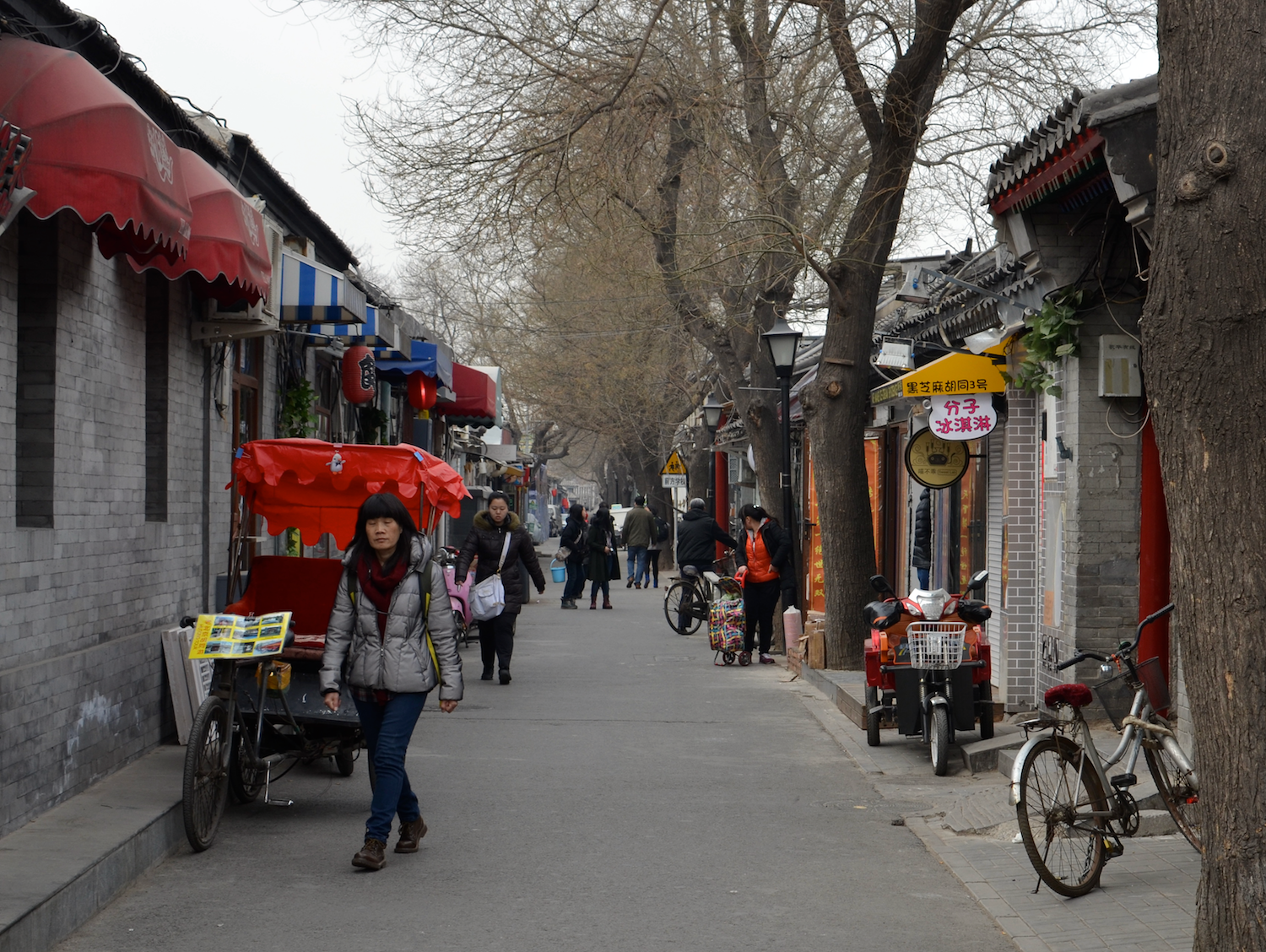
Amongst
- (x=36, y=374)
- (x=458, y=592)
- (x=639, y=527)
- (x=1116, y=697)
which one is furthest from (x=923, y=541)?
(x=639, y=527)

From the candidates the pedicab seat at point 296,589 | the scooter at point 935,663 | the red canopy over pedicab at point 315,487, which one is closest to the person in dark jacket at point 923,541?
the scooter at point 935,663

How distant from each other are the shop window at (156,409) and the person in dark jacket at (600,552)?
16570 millimetres

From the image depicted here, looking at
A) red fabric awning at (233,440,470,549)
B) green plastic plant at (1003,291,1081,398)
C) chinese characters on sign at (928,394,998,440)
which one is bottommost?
red fabric awning at (233,440,470,549)

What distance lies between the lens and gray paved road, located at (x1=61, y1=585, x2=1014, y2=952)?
5.86 m

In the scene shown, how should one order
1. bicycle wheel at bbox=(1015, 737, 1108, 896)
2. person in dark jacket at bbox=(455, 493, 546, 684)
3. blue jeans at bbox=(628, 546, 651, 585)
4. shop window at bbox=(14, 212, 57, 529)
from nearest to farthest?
bicycle wheel at bbox=(1015, 737, 1108, 896)
shop window at bbox=(14, 212, 57, 529)
person in dark jacket at bbox=(455, 493, 546, 684)
blue jeans at bbox=(628, 546, 651, 585)

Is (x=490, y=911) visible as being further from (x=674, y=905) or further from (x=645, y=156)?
(x=645, y=156)

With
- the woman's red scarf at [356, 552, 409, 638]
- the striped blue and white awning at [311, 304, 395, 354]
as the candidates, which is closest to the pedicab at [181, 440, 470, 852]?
the woman's red scarf at [356, 552, 409, 638]

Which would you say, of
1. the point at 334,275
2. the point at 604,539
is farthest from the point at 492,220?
the point at 604,539

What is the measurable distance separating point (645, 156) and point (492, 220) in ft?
12.5

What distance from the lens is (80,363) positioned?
8.13 metres

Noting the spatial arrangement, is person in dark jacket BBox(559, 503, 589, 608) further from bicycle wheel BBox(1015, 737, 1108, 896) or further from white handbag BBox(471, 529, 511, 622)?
bicycle wheel BBox(1015, 737, 1108, 896)

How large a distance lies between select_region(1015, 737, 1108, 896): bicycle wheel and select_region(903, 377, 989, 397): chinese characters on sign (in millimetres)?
5413

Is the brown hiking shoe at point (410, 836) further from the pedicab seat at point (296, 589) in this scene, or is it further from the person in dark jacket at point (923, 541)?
the person in dark jacket at point (923, 541)

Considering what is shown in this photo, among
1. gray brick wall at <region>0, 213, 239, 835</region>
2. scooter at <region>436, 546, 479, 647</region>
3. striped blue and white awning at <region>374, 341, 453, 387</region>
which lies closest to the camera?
gray brick wall at <region>0, 213, 239, 835</region>
